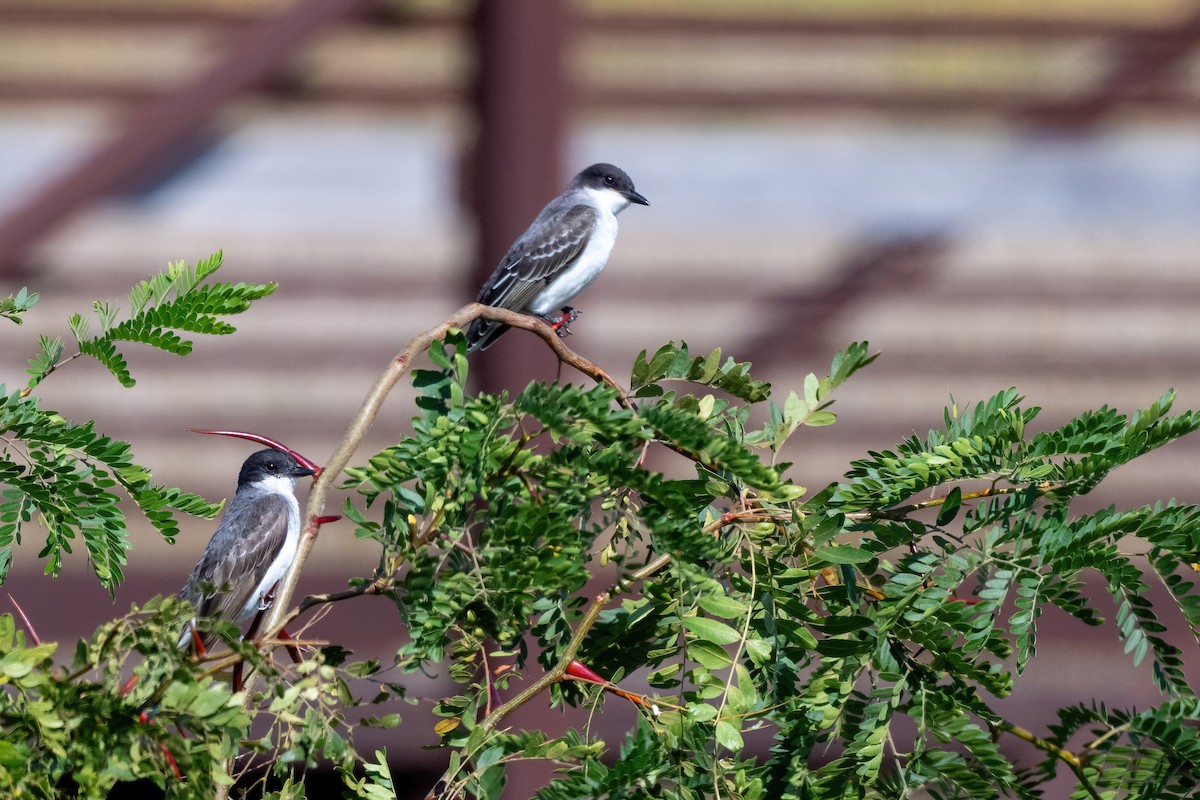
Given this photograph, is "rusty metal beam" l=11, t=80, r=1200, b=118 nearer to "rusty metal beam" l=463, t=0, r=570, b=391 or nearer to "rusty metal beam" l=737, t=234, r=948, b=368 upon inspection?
"rusty metal beam" l=737, t=234, r=948, b=368

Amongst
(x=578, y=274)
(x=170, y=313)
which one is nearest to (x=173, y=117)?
(x=578, y=274)

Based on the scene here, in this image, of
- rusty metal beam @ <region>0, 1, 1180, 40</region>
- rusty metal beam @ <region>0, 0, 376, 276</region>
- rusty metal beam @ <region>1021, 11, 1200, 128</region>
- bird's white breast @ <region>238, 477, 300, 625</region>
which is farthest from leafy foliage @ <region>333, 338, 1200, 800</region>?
rusty metal beam @ <region>1021, 11, 1200, 128</region>

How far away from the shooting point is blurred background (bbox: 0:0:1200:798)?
6207mm

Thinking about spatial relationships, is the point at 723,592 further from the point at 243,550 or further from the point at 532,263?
the point at 532,263

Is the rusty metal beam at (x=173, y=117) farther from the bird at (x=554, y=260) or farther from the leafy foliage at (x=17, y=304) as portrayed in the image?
the leafy foliage at (x=17, y=304)

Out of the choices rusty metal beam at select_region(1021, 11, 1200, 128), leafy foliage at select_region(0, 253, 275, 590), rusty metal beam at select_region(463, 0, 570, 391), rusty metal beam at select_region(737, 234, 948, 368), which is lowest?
leafy foliage at select_region(0, 253, 275, 590)

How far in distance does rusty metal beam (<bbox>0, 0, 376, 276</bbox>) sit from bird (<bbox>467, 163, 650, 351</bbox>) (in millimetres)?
1322

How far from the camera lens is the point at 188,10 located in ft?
20.6

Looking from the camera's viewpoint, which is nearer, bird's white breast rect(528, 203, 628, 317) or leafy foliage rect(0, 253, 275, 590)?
leafy foliage rect(0, 253, 275, 590)

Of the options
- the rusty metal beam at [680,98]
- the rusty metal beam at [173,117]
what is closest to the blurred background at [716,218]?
the rusty metal beam at [680,98]

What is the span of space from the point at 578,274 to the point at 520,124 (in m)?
0.80

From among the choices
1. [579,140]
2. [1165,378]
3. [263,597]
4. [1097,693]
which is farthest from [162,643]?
[1165,378]

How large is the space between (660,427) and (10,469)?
0.83 metres

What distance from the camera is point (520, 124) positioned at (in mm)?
5117
